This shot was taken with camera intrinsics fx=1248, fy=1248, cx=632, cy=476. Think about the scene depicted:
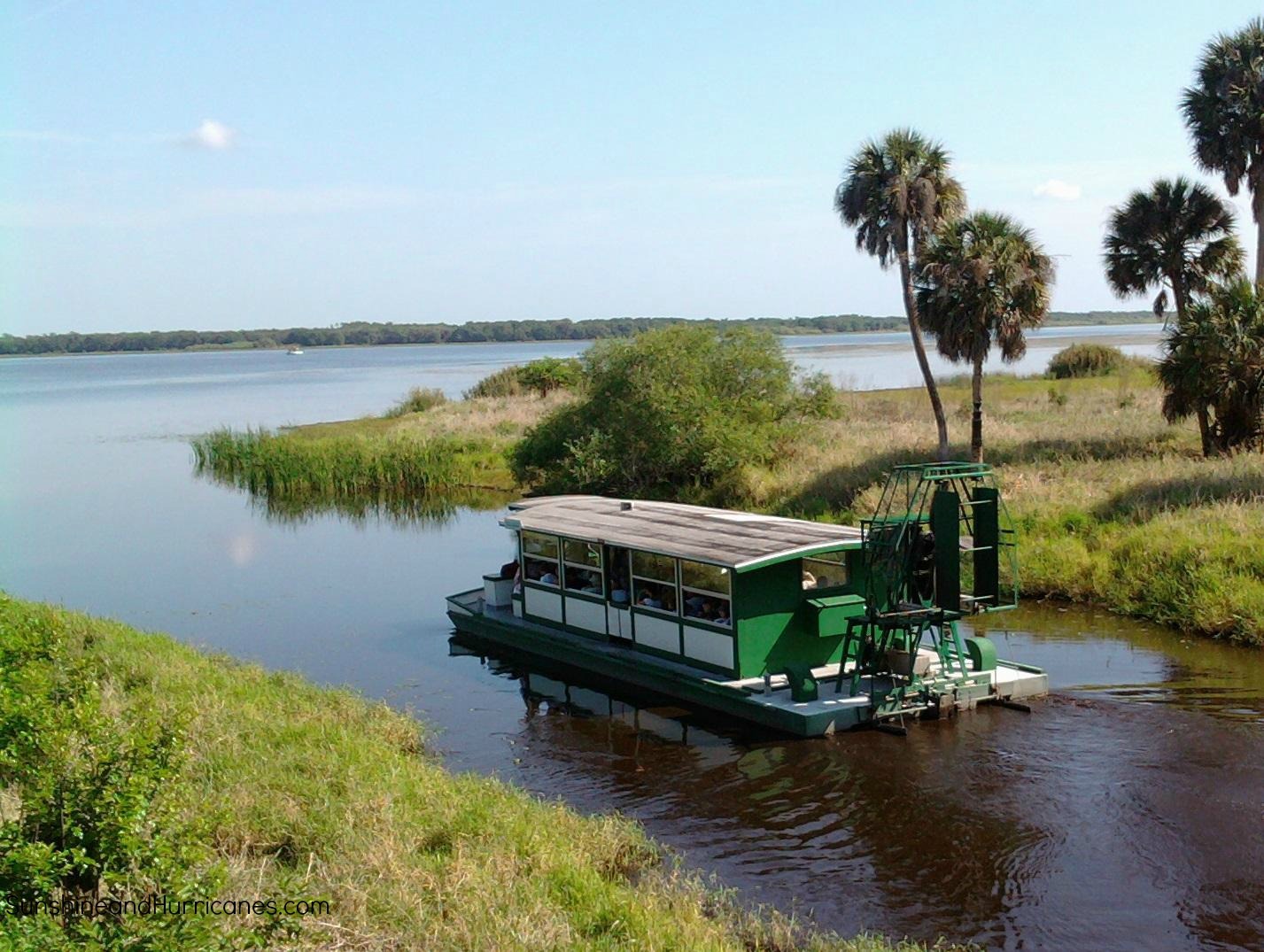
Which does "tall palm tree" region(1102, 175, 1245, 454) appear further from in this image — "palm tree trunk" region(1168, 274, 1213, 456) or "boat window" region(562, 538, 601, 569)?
"boat window" region(562, 538, 601, 569)

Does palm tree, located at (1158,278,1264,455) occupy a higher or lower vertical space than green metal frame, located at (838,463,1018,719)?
higher

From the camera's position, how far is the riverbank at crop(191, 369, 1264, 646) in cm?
2156

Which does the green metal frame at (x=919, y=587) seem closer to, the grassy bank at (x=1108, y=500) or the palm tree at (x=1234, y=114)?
the grassy bank at (x=1108, y=500)

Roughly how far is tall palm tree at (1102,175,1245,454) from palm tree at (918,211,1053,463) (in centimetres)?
394

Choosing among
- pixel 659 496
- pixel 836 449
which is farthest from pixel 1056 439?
pixel 659 496

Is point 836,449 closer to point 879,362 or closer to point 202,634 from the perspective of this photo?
point 202,634

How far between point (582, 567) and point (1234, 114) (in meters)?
24.8

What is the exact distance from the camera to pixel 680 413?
36.3 meters

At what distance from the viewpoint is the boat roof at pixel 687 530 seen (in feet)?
56.5

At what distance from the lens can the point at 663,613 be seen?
18812mm

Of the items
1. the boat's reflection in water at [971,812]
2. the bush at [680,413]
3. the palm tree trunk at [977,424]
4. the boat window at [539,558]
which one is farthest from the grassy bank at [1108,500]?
the boat window at [539,558]

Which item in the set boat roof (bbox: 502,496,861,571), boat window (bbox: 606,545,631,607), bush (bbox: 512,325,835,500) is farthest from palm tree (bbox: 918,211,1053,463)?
boat window (bbox: 606,545,631,607)

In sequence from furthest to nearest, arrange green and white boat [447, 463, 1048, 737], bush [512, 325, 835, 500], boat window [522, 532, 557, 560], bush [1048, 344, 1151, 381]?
bush [1048, 344, 1151, 381] < bush [512, 325, 835, 500] < boat window [522, 532, 557, 560] < green and white boat [447, 463, 1048, 737]

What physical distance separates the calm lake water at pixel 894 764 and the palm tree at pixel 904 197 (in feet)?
47.4
